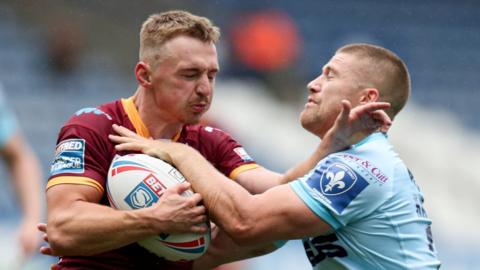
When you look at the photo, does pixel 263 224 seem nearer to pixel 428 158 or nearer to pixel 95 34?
pixel 428 158

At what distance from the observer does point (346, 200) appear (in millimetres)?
4867

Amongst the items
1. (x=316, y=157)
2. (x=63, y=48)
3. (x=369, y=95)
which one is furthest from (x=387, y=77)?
(x=63, y=48)

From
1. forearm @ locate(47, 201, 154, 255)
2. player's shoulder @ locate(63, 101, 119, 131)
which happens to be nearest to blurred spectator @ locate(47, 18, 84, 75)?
player's shoulder @ locate(63, 101, 119, 131)

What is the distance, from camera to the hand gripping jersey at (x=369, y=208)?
16.0ft

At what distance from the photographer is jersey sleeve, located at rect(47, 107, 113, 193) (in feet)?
16.0

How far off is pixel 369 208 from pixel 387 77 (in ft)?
2.40

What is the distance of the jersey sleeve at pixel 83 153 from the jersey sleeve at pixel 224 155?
669mm

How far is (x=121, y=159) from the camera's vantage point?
4914 millimetres

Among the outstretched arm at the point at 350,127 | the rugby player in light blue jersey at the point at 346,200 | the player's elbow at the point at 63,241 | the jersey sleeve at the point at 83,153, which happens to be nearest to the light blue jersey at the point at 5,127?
the jersey sleeve at the point at 83,153

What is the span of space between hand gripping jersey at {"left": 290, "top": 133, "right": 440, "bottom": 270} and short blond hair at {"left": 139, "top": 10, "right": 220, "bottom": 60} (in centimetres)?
94

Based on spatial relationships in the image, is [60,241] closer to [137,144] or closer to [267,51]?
[137,144]

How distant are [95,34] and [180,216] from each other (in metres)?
10.4

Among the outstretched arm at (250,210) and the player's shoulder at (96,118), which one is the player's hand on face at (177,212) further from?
the player's shoulder at (96,118)

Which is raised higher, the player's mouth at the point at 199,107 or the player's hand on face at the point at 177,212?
the player's mouth at the point at 199,107
